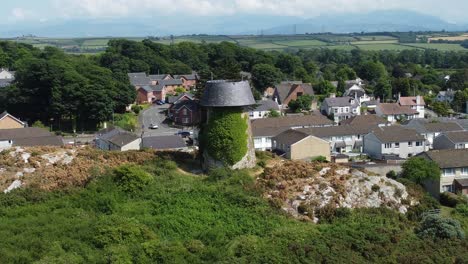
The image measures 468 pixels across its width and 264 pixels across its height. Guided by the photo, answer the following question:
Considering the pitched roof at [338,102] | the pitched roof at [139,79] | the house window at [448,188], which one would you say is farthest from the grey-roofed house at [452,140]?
the pitched roof at [139,79]

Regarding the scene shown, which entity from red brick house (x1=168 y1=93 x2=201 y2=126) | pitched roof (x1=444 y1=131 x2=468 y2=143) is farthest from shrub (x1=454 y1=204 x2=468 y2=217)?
red brick house (x1=168 y1=93 x2=201 y2=126)

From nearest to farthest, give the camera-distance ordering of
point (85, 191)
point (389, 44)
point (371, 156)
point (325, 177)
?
point (85, 191)
point (325, 177)
point (371, 156)
point (389, 44)

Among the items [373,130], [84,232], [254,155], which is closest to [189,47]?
[373,130]

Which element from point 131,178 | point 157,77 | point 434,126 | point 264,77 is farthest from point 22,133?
point 157,77

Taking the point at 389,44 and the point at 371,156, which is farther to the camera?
the point at 389,44

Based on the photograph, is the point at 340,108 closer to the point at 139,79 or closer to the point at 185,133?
the point at 185,133

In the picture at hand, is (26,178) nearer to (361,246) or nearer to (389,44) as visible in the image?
(361,246)

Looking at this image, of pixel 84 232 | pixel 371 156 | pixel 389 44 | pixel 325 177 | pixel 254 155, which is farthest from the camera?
pixel 389 44

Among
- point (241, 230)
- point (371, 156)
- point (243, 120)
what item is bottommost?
point (371, 156)
